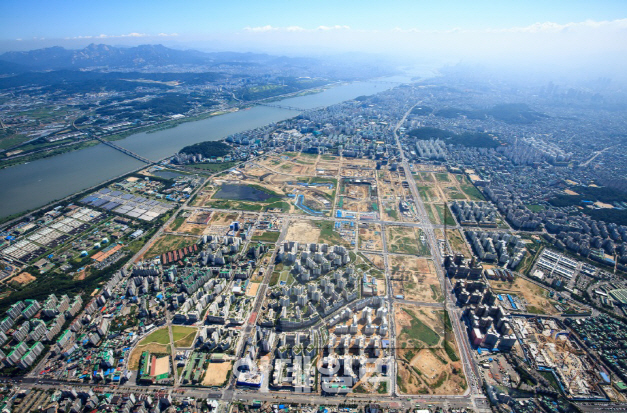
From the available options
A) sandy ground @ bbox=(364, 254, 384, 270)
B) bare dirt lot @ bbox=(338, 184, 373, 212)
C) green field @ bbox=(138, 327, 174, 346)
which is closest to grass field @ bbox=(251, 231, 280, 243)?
sandy ground @ bbox=(364, 254, 384, 270)

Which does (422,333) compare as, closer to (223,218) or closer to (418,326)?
(418,326)

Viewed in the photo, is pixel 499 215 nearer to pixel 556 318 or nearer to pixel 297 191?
pixel 556 318

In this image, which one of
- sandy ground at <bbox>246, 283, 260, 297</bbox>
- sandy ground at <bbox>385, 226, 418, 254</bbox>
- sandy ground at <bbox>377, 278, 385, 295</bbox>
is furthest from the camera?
sandy ground at <bbox>385, 226, 418, 254</bbox>

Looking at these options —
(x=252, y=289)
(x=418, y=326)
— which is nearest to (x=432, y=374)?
(x=418, y=326)

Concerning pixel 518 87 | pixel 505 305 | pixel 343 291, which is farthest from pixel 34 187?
pixel 518 87

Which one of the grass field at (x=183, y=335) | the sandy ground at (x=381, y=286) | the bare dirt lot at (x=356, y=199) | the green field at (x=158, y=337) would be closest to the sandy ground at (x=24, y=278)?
the green field at (x=158, y=337)

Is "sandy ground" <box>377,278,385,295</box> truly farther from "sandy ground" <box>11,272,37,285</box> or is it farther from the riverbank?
the riverbank
